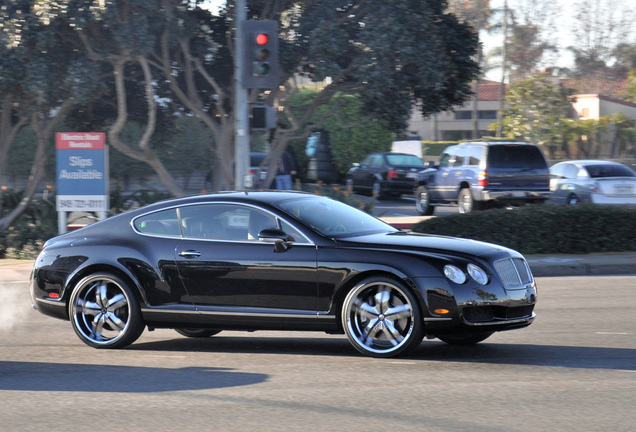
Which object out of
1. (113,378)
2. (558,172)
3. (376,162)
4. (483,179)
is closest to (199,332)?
(113,378)

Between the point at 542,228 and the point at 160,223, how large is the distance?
9715 mm

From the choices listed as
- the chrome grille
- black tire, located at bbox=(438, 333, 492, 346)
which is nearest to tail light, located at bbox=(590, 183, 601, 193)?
black tire, located at bbox=(438, 333, 492, 346)

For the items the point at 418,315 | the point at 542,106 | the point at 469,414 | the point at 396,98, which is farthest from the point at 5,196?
the point at 542,106

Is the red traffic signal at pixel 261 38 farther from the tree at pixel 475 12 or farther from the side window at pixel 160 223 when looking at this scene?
the tree at pixel 475 12

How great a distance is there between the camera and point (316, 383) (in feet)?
21.9

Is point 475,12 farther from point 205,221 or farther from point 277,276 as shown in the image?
point 277,276

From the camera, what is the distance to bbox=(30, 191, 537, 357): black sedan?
24.3 feet

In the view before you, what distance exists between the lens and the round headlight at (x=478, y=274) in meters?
7.38

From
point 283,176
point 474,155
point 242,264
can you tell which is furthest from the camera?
point 474,155

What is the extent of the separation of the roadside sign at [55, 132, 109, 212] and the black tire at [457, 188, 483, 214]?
9.50m

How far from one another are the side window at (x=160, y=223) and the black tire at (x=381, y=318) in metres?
1.87

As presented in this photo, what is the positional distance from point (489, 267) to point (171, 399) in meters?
2.82

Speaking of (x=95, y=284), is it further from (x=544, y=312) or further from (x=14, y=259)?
(x=14, y=259)

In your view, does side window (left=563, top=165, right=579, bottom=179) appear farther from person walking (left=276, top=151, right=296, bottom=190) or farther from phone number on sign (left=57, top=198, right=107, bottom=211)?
phone number on sign (left=57, top=198, right=107, bottom=211)
